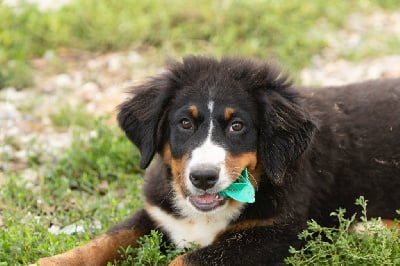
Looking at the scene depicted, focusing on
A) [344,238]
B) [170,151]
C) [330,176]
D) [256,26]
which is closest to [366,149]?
[330,176]

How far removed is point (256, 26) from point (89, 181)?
4.05m

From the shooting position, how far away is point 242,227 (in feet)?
15.3

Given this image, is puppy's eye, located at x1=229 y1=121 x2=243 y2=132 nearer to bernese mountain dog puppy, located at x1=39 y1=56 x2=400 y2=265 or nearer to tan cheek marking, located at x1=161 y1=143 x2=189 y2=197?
bernese mountain dog puppy, located at x1=39 y1=56 x2=400 y2=265

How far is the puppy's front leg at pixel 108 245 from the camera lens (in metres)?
4.59

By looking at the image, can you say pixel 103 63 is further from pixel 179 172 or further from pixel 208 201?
pixel 208 201

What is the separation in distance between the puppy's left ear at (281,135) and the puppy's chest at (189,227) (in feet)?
1.59

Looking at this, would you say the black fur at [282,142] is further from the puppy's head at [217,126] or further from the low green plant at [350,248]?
the low green plant at [350,248]

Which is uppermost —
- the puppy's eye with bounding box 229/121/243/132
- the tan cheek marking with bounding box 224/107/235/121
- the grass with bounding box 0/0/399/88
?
the grass with bounding box 0/0/399/88

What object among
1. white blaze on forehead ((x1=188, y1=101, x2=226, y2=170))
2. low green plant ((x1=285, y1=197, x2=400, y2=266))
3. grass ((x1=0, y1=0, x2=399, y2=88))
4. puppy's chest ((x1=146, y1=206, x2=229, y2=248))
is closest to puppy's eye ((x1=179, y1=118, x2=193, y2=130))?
white blaze on forehead ((x1=188, y1=101, x2=226, y2=170))

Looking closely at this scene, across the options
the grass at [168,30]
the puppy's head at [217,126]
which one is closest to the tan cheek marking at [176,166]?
the puppy's head at [217,126]

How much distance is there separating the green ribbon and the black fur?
0.14m

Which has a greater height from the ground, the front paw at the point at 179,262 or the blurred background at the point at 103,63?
the blurred background at the point at 103,63

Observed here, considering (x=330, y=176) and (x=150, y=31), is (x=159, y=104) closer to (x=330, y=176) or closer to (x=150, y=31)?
(x=330, y=176)

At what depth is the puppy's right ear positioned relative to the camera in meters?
4.80
